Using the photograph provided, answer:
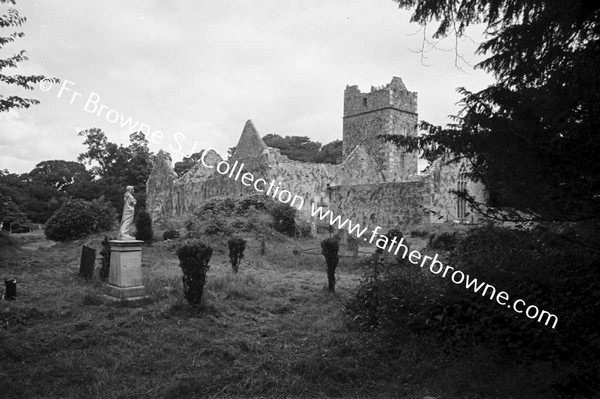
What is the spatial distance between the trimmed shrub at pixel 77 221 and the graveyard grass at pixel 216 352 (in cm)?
979

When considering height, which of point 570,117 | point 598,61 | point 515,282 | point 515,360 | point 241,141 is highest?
point 241,141

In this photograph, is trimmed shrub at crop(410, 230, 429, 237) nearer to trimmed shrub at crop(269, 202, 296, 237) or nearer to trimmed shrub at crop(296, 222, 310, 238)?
trimmed shrub at crop(296, 222, 310, 238)

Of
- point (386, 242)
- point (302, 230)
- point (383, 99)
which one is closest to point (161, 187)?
point (302, 230)

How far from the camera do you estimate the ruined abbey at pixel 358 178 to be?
65.6 ft

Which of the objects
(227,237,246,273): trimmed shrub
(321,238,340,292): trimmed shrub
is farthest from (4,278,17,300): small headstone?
(321,238,340,292): trimmed shrub

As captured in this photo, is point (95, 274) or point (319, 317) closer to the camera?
point (319, 317)

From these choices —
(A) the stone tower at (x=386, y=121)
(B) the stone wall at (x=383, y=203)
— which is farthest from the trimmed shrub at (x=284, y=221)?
(A) the stone tower at (x=386, y=121)

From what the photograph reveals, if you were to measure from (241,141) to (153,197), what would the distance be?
30.2 ft

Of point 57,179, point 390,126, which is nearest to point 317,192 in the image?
point 390,126

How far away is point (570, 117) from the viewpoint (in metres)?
4.29

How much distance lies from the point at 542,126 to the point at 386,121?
23898 mm

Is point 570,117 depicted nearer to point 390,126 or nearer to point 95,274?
point 95,274

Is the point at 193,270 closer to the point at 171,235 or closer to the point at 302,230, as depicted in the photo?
the point at 171,235

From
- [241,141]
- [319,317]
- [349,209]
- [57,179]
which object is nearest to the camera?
[319,317]
